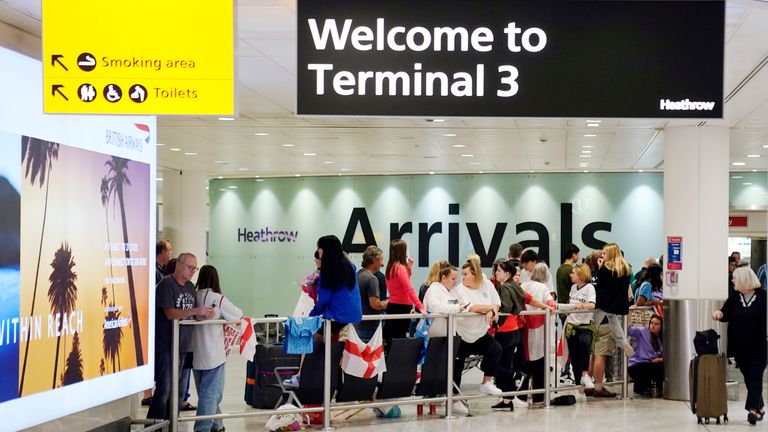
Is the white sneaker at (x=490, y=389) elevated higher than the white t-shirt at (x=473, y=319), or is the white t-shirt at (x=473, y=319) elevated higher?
the white t-shirt at (x=473, y=319)

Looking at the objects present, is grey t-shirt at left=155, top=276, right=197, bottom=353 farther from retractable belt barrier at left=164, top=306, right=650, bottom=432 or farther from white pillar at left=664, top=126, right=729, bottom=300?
white pillar at left=664, top=126, right=729, bottom=300

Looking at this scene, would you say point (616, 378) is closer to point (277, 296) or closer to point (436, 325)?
point (436, 325)

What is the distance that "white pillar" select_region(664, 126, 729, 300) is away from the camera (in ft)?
38.9

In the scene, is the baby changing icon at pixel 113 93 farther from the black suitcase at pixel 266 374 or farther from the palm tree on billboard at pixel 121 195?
the black suitcase at pixel 266 374

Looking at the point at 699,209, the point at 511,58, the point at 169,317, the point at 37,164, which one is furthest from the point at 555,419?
the point at 37,164

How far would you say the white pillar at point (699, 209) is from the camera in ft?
38.9

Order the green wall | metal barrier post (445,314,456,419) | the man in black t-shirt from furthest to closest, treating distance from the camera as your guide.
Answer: the green wall < metal barrier post (445,314,456,419) < the man in black t-shirt

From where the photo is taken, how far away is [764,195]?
1980cm

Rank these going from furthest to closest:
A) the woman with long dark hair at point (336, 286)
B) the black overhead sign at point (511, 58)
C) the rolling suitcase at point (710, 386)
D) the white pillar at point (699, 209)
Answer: the white pillar at point (699, 209) → the rolling suitcase at point (710, 386) → the woman with long dark hair at point (336, 286) → the black overhead sign at point (511, 58)

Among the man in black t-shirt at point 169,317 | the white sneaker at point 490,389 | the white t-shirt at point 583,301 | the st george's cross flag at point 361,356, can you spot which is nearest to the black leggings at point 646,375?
the white t-shirt at point 583,301

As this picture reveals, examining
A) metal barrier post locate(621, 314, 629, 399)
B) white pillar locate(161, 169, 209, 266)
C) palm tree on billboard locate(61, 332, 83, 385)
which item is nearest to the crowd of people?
metal barrier post locate(621, 314, 629, 399)

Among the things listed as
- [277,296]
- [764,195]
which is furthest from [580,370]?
[277,296]

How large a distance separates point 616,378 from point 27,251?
25.8 ft

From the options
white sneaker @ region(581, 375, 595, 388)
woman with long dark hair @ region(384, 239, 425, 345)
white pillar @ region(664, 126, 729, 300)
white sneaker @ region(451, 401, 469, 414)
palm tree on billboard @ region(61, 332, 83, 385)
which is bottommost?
white sneaker @ region(451, 401, 469, 414)
